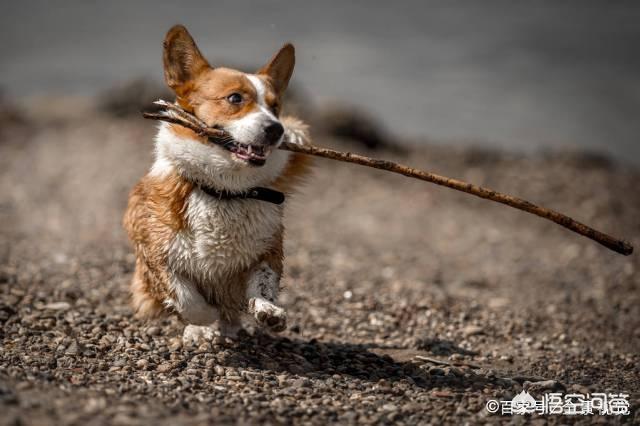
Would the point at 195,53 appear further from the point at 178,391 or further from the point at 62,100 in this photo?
the point at 62,100

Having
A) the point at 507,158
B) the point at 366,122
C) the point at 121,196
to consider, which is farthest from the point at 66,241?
the point at 507,158

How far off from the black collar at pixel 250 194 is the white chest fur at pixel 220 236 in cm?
3

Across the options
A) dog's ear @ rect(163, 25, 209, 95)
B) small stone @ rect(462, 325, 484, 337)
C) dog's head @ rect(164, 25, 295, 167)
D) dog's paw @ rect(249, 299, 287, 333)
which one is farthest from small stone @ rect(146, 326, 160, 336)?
small stone @ rect(462, 325, 484, 337)

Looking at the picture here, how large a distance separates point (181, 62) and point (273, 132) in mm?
829

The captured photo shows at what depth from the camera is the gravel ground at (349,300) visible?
3.43 meters

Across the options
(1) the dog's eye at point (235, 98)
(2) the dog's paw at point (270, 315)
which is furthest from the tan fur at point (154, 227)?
(2) the dog's paw at point (270, 315)

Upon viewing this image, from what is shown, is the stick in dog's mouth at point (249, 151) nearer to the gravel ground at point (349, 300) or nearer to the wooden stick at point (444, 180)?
the wooden stick at point (444, 180)

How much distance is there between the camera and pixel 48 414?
278 cm

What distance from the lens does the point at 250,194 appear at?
154 inches

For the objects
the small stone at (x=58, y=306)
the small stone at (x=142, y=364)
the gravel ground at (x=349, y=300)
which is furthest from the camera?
the small stone at (x=58, y=306)

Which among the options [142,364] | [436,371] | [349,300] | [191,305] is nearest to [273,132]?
[191,305]

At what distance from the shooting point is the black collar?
3914mm

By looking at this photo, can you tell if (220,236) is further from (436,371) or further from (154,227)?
(436,371)

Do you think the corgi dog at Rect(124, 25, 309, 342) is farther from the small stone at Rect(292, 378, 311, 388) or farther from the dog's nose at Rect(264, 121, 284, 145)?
the small stone at Rect(292, 378, 311, 388)
